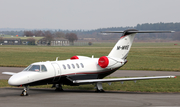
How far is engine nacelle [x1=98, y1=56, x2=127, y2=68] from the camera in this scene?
2286cm

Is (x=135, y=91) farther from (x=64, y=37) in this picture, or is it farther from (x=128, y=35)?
(x=64, y=37)

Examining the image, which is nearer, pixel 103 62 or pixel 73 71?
pixel 73 71

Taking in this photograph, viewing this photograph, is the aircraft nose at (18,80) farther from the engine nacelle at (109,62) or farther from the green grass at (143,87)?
the engine nacelle at (109,62)

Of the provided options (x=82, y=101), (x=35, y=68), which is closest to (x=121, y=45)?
(x=35, y=68)

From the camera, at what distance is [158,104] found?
16.0 meters

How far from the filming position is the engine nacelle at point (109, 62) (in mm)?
22859

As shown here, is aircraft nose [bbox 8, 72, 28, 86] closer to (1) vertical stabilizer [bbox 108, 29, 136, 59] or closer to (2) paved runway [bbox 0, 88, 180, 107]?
(2) paved runway [bbox 0, 88, 180, 107]

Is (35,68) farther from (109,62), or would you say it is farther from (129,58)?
(129,58)

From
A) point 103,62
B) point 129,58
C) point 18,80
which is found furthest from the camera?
point 129,58

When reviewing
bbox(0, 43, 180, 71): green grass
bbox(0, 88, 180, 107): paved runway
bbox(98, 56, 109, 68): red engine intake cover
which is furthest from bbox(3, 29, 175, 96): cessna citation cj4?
bbox(0, 43, 180, 71): green grass

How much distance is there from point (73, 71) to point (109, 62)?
3.52 m

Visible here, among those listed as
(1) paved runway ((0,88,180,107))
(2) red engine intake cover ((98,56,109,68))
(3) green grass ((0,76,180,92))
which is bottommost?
(3) green grass ((0,76,180,92))

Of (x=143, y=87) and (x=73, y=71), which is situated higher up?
(x=73, y=71)

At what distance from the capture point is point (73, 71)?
21141 millimetres
